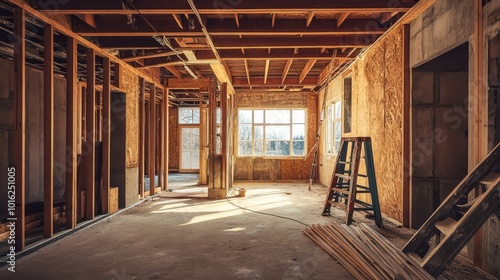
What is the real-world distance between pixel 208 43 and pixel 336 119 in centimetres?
499

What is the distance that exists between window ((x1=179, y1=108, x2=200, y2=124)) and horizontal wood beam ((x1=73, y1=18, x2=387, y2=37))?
9.33 meters

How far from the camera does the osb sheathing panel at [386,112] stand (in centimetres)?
471

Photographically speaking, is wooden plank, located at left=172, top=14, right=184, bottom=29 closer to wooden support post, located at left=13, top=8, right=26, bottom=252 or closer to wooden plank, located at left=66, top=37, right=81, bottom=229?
wooden plank, located at left=66, top=37, right=81, bottom=229

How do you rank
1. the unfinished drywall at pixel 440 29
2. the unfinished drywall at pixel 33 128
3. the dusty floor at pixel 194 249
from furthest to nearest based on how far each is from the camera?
1. the unfinished drywall at pixel 33 128
2. the unfinished drywall at pixel 440 29
3. the dusty floor at pixel 194 249

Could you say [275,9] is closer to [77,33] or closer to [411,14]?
[411,14]

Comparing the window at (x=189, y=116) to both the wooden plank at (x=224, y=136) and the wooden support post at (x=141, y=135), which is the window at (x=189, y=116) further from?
the wooden support post at (x=141, y=135)

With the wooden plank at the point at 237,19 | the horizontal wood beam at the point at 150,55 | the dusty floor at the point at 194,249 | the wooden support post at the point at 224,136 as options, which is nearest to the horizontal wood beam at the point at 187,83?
the wooden support post at the point at 224,136

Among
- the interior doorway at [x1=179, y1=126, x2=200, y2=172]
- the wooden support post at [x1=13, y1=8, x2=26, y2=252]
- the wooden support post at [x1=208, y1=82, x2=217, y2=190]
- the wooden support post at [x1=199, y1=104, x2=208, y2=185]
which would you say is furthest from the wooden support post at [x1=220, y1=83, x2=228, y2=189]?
the interior doorway at [x1=179, y1=126, x2=200, y2=172]

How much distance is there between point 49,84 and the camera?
3.94 metres

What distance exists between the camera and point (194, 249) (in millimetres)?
3617

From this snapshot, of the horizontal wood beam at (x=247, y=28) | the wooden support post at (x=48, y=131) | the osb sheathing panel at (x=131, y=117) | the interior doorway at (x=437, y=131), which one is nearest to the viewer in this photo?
the wooden support post at (x=48, y=131)

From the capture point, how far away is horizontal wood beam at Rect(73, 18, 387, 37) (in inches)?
189

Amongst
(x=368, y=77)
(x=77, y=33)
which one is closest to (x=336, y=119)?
(x=368, y=77)

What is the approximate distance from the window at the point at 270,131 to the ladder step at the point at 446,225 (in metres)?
8.48
